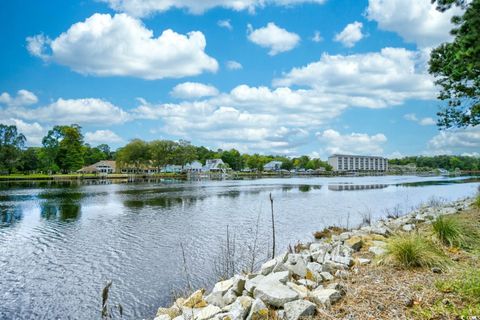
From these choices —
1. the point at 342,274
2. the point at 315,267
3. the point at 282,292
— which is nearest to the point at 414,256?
the point at 342,274

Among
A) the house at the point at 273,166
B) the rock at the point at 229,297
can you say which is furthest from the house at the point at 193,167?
the rock at the point at 229,297

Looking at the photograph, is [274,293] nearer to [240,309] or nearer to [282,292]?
[282,292]

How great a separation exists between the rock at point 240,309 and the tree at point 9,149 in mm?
102849

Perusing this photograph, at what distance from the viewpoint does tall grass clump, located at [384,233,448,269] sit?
20.9ft

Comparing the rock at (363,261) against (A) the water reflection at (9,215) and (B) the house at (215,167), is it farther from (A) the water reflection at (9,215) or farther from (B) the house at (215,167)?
(B) the house at (215,167)

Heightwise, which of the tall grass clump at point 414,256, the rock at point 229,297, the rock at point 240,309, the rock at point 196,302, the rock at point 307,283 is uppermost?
the tall grass clump at point 414,256

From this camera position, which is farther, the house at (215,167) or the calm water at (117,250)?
the house at (215,167)

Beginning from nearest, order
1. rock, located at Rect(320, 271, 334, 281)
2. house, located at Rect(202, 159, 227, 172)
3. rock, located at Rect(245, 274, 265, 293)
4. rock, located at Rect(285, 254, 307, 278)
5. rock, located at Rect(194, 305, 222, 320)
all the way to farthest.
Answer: rock, located at Rect(194, 305, 222, 320), rock, located at Rect(245, 274, 265, 293), rock, located at Rect(320, 271, 334, 281), rock, located at Rect(285, 254, 307, 278), house, located at Rect(202, 159, 227, 172)

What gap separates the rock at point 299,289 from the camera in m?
5.46

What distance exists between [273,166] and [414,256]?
16986 centimetres

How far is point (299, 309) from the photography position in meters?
4.77

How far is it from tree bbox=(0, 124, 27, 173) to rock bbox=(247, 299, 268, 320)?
339 feet

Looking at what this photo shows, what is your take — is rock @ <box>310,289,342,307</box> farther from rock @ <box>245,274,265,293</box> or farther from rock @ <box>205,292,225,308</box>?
rock @ <box>205,292,225,308</box>

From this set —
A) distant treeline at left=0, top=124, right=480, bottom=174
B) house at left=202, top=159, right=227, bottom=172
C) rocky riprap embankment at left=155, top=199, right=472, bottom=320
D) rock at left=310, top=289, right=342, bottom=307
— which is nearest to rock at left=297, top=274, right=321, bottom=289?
rocky riprap embankment at left=155, top=199, right=472, bottom=320
